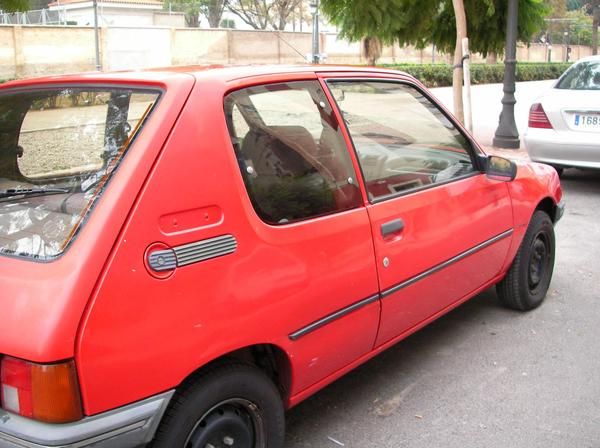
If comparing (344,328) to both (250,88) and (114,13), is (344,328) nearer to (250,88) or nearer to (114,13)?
(250,88)

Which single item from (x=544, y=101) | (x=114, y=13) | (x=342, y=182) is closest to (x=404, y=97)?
(x=342, y=182)

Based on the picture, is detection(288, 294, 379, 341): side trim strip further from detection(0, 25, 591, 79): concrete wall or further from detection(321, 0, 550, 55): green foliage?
detection(0, 25, 591, 79): concrete wall

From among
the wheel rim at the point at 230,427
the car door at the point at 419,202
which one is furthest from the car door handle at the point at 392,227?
the wheel rim at the point at 230,427

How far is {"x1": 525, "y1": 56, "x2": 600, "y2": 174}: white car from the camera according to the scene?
7.89 metres

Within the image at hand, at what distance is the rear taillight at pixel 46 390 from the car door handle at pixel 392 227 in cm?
158

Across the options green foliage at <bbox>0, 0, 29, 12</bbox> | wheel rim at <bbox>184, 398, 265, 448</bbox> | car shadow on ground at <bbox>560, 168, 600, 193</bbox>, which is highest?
green foliage at <bbox>0, 0, 29, 12</bbox>

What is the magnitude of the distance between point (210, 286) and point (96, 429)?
1.89ft

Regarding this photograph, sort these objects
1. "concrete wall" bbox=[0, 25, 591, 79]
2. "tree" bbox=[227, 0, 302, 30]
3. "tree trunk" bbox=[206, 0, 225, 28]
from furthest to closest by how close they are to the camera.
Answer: "tree trunk" bbox=[206, 0, 225, 28]
"tree" bbox=[227, 0, 302, 30]
"concrete wall" bbox=[0, 25, 591, 79]

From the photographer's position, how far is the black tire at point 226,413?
7.08ft

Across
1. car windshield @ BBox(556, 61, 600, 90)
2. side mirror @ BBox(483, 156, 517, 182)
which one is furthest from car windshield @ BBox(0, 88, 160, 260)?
car windshield @ BBox(556, 61, 600, 90)

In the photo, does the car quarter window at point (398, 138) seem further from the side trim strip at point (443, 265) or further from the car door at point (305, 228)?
the side trim strip at point (443, 265)

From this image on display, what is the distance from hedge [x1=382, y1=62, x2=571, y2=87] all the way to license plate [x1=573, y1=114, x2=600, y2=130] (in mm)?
21707

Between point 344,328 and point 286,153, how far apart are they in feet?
2.58

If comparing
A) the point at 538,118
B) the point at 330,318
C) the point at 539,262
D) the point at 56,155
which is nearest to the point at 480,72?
the point at 538,118
